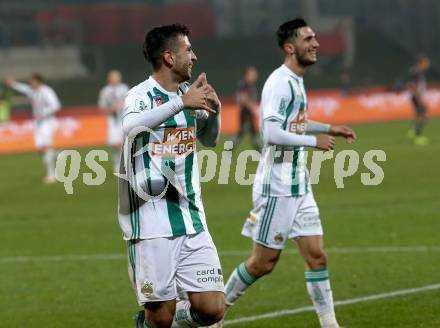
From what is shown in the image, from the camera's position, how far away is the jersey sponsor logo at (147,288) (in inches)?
269

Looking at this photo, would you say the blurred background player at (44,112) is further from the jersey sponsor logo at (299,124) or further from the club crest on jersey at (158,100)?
the club crest on jersey at (158,100)

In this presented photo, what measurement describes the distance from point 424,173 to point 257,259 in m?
13.0

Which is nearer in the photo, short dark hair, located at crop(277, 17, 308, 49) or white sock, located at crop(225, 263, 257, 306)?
white sock, located at crop(225, 263, 257, 306)

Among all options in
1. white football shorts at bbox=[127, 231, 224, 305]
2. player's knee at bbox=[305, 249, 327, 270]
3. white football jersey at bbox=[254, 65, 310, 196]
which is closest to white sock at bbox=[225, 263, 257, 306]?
player's knee at bbox=[305, 249, 327, 270]

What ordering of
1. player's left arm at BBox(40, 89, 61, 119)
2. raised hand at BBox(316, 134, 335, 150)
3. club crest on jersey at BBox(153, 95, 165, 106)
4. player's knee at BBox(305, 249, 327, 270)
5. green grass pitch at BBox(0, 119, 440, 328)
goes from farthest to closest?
player's left arm at BBox(40, 89, 61, 119) → green grass pitch at BBox(0, 119, 440, 328) → player's knee at BBox(305, 249, 327, 270) → raised hand at BBox(316, 134, 335, 150) → club crest on jersey at BBox(153, 95, 165, 106)

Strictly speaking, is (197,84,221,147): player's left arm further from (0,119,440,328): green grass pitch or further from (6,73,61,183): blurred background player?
(6,73,61,183): blurred background player

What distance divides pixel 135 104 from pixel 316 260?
8.09ft

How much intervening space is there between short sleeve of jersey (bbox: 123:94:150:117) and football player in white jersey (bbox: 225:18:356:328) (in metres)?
1.98

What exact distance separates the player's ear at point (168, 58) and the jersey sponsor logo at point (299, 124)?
2125 millimetres

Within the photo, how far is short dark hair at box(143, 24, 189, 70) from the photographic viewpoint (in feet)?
22.4

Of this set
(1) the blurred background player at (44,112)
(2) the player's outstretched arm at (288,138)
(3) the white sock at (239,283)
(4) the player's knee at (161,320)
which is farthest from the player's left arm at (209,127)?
(1) the blurred background player at (44,112)

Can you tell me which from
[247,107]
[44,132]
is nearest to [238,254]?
[44,132]

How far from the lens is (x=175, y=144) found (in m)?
6.85

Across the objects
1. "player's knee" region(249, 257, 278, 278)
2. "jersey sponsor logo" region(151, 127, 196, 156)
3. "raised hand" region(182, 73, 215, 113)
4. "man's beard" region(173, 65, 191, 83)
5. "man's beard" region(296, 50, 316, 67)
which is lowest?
"player's knee" region(249, 257, 278, 278)
